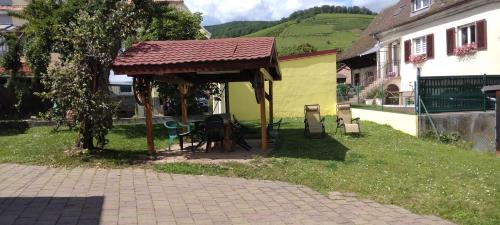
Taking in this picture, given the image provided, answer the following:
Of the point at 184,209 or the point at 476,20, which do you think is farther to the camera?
the point at 476,20

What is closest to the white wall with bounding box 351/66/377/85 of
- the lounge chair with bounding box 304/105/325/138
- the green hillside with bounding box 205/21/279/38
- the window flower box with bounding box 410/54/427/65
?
the window flower box with bounding box 410/54/427/65

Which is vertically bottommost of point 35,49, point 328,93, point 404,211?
point 404,211

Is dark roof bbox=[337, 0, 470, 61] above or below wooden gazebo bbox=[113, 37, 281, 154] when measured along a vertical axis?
above

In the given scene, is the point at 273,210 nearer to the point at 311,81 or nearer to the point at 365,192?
the point at 365,192

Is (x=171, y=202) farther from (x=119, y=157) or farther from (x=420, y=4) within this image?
(x=420, y=4)

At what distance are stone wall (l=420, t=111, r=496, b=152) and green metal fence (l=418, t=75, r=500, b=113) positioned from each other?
39 centimetres

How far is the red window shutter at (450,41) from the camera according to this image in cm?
2436

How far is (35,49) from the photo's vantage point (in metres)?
16.4

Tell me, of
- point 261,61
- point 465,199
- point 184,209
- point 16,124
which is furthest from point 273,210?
point 16,124

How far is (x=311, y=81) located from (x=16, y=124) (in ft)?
42.9

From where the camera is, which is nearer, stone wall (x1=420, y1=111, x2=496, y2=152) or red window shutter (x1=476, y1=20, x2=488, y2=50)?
stone wall (x1=420, y1=111, x2=496, y2=152)

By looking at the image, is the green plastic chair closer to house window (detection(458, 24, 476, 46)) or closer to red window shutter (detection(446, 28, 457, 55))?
house window (detection(458, 24, 476, 46))

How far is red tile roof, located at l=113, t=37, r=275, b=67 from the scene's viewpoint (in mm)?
11758

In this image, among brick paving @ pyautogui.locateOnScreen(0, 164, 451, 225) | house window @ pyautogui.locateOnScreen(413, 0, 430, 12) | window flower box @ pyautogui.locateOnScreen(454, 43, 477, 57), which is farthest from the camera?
house window @ pyautogui.locateOnScreen(413, 0, 430, 12)
